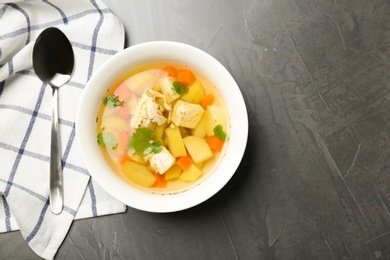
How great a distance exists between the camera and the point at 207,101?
4.34ft

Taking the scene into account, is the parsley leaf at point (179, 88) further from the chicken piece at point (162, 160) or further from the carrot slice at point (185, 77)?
the chicken piece at point (162, 160)

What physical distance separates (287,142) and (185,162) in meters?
0.30

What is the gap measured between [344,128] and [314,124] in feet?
0.28

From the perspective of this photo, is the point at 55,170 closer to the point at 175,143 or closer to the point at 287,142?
the point at 175,143

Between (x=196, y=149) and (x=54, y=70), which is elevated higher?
(x=54, y=70)

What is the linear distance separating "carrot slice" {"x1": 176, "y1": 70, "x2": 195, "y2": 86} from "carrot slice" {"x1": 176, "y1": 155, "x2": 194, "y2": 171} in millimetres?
194

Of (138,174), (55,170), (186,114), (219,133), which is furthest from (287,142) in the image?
(55,170)

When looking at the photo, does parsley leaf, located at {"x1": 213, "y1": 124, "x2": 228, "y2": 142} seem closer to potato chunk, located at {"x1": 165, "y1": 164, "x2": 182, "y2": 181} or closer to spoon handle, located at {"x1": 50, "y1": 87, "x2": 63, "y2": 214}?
potato chunk, located at {"x1": 165, "y1": 164, "x2": 182, "y2": 181}

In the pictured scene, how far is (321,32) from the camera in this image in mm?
1424

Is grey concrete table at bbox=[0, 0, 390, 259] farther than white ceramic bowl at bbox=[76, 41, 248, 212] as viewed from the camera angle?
Yes

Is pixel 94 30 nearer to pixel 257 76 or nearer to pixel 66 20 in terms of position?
pixel 66 20

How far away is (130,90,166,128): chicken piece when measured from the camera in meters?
1.25

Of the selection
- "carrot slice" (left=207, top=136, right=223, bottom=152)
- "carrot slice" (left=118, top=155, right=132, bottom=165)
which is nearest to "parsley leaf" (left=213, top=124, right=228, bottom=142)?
"carrot slice" (left=207, top=136, right=223, bottom=152)

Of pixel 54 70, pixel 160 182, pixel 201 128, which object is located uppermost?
pixel 54 70
